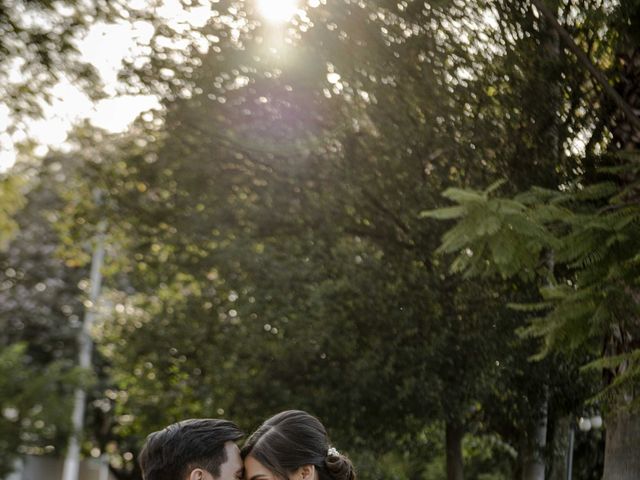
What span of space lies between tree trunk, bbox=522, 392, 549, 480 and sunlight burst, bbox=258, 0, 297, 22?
7.42 metres

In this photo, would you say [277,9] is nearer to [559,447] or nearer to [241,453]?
[559,447]

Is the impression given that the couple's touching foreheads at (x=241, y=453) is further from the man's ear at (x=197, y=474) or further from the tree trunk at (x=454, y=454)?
the tree trunk at (x=454, y=454)

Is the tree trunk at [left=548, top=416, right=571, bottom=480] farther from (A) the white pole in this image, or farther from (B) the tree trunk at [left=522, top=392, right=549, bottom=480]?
(A) the white pole

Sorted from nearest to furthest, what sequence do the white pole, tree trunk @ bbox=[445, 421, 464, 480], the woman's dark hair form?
the woman's dark hair → tree trunk @ bbox=[445, 421, 464, 480] → the white pole

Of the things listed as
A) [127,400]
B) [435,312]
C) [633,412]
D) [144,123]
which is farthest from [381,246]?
[633,412]

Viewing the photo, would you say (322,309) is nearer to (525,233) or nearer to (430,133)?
(430,133)

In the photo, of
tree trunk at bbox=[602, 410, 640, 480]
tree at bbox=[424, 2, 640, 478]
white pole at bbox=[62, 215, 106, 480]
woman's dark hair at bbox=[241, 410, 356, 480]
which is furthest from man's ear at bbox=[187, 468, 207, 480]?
white pole at bbox=[62, 215, 106, 480]

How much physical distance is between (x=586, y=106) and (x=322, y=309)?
5.09 m

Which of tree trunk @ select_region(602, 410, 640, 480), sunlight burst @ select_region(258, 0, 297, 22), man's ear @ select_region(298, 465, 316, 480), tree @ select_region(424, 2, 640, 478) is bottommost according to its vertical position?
tree trunk @ select_region(602, 410, 640, 480)

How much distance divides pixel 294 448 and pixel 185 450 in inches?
28.6

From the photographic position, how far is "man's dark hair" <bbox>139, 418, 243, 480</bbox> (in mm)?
5516

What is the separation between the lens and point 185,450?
553 centimetres

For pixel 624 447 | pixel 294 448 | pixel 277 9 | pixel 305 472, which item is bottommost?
pixel 624 447

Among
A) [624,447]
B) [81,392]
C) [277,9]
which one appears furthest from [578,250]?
[81,392]
